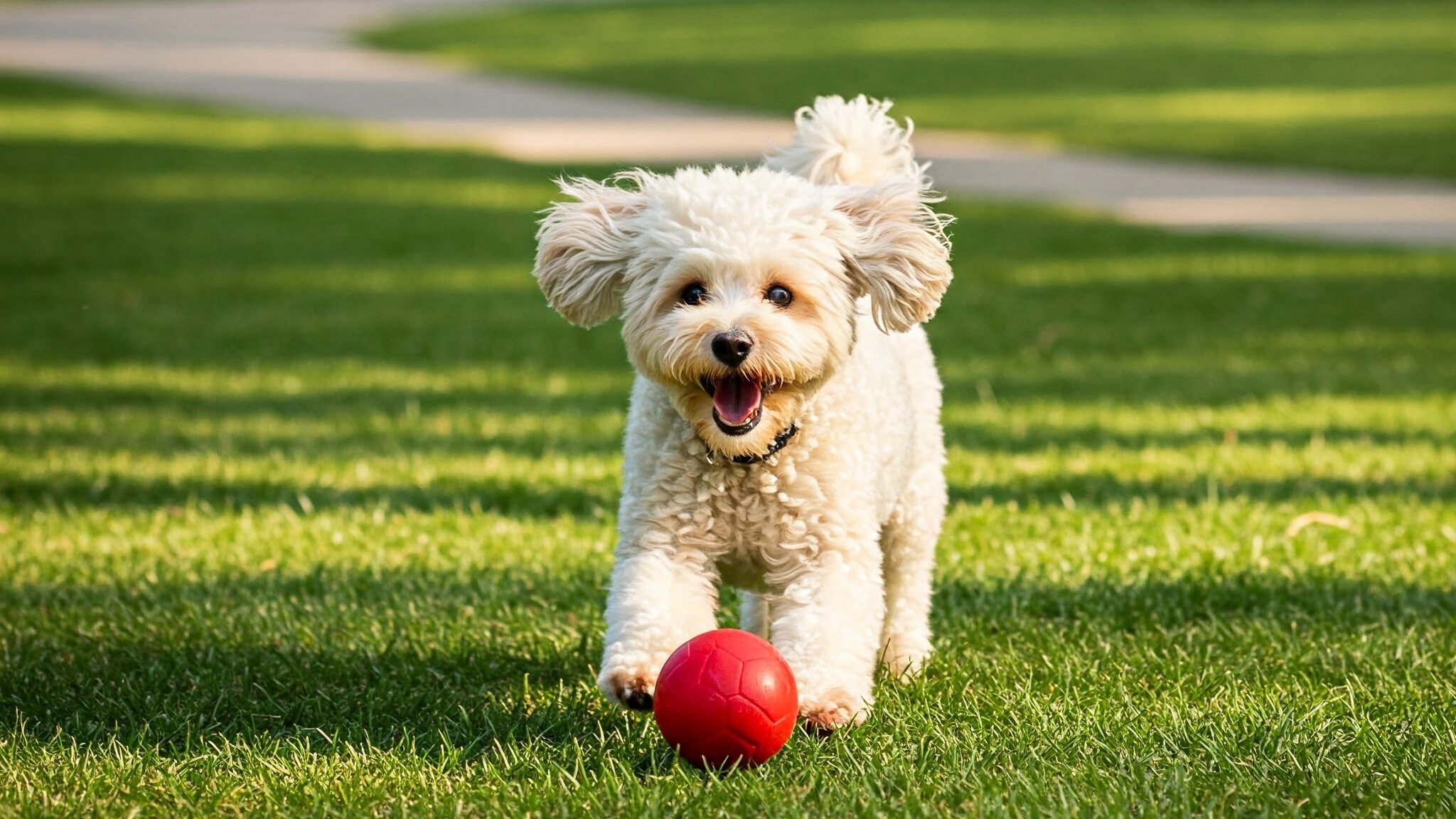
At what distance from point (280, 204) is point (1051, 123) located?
909 centimetres

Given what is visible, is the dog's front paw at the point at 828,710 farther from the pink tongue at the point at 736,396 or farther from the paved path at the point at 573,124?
the paved path at the point at 573,124

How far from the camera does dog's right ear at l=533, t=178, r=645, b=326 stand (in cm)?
→ 446

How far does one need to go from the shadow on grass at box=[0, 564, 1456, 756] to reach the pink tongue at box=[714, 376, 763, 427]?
82 cm

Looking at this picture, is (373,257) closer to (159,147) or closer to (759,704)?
(159,147)

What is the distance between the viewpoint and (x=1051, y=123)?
20531 millimetres

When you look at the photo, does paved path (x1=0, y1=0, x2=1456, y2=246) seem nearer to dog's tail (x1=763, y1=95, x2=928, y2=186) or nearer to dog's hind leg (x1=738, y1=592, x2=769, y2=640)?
dog's tail (x1=763, y1=95, x2=928, y2=186)

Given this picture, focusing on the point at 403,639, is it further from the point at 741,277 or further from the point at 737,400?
the point at 741,277

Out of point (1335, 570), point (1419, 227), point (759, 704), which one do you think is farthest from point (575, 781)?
point (1419, 227)

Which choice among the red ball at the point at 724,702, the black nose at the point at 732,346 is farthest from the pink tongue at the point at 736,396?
the red ball at the point at 724,702

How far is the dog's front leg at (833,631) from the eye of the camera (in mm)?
4168

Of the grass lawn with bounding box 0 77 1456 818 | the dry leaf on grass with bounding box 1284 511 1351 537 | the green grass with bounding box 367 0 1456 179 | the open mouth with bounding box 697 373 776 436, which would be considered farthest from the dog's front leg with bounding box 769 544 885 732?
the green grass with bounding box 367 0 1456 179

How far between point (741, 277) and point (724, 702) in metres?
1.02

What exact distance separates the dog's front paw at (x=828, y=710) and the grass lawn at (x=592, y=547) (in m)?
0.07

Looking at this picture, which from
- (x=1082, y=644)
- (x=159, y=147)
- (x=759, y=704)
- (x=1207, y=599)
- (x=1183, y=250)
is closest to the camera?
(x=759, y=704)
